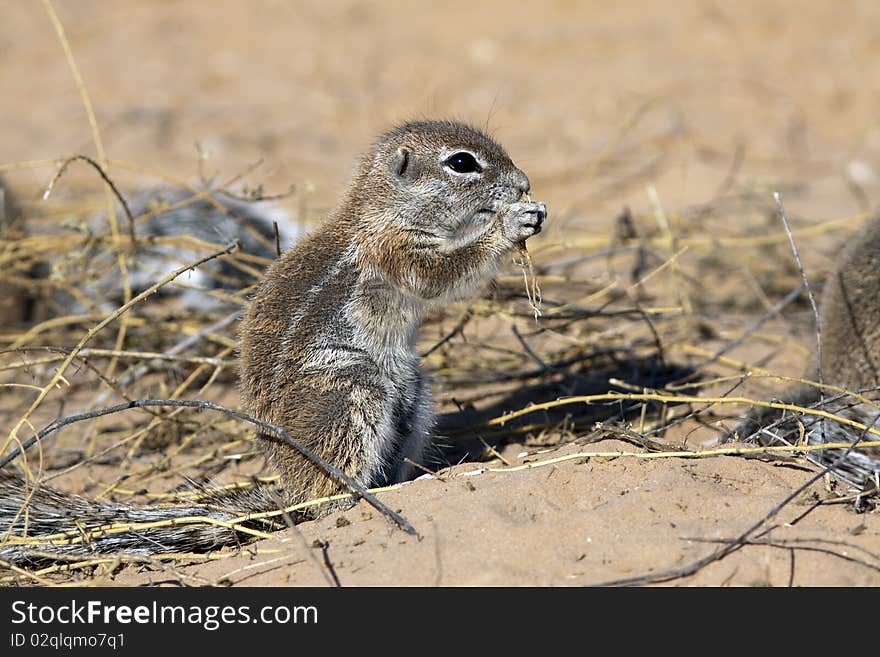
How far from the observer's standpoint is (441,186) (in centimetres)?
452

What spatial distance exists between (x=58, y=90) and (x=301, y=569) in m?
10.5

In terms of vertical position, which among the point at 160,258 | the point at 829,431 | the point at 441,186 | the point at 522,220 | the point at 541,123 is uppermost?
the point at 541,123

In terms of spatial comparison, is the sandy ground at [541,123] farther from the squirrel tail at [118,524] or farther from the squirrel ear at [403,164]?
the squirrel ear at [403,164]

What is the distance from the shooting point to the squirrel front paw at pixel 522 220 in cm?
434

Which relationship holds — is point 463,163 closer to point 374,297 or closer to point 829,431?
point 374,297

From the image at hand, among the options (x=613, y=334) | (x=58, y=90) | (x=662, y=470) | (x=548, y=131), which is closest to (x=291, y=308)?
(x=662, y=470)

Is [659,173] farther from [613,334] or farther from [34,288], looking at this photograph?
[34,288]

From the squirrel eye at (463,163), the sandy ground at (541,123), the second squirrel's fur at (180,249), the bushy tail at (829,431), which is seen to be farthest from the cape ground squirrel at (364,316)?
the second squirrel's fur at (180,249)

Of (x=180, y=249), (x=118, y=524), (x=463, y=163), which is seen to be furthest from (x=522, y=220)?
(x=180, y=249)

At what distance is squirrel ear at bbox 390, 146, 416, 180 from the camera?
4527 mm

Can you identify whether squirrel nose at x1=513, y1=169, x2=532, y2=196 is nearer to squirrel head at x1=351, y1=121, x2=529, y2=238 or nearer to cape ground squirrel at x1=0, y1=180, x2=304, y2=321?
squirrel head at x1=351, y1=121, x2=529, y2=238

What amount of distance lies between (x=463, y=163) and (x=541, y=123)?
6.78 meters

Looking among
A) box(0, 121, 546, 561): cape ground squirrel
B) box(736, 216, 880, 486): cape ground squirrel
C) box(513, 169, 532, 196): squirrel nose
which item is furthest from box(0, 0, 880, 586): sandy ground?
box(513, 169, 532, 196): squirrel nose

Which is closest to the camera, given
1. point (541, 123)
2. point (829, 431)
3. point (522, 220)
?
point (829, 431)
